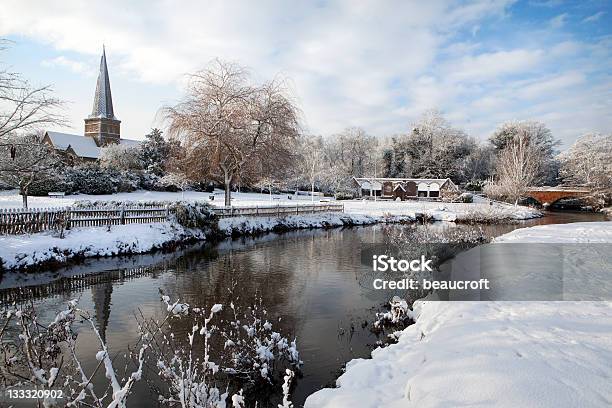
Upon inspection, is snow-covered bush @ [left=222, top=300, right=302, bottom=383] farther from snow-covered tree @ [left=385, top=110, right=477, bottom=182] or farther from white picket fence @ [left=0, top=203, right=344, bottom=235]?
snow-covered tree @ [left=385, top=110, right=477, bottom=182]

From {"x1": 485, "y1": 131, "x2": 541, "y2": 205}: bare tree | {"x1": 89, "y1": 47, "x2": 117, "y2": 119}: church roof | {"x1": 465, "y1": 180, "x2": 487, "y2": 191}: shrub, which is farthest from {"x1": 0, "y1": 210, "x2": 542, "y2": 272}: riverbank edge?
{"x1": 89, "y1": 47, "x2": 117, "y2": 119}: church roof

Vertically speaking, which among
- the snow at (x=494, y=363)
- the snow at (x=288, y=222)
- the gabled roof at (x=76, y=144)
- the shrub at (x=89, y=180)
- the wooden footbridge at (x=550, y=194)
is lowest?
the snow at (x=494, y=363)

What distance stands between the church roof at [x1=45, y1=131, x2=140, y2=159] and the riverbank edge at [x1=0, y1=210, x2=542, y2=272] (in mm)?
37822

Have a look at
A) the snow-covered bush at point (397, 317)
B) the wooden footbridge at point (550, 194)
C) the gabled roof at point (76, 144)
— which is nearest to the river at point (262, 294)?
the snow-covered bush at point (397, 317)

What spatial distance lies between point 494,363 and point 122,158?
4607cm

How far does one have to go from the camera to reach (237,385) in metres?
5.94

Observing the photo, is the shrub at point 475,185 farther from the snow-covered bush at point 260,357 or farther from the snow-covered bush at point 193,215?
the snow-covered bush at point 260,357

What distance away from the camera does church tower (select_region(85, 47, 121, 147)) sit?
63125mm

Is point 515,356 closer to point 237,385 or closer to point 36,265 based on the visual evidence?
point 237,385

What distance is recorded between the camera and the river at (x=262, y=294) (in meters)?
7.23

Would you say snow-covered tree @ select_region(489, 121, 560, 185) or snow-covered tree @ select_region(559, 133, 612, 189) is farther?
snow-covered tree @ select_region(489, 121, 560, 185)

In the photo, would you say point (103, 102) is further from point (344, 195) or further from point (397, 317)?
point (397, 317)

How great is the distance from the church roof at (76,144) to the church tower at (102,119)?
9.27ft

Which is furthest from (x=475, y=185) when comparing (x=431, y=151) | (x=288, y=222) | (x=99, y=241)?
(x=99, y=241)
